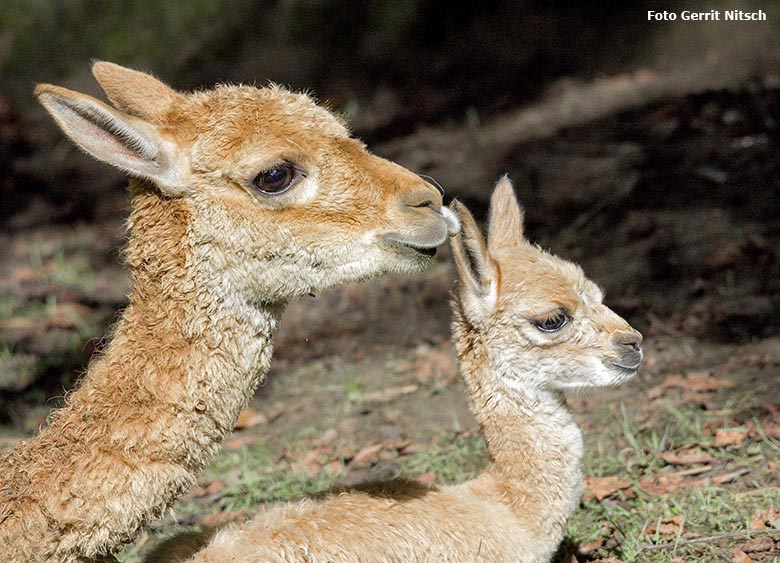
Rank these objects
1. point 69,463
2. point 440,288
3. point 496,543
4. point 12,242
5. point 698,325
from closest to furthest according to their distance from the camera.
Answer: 1. point 69,463
2. point 496,543
3. point 698,325
4. point 440,288
5. point 12,242

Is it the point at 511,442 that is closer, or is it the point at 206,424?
the point at 206,424

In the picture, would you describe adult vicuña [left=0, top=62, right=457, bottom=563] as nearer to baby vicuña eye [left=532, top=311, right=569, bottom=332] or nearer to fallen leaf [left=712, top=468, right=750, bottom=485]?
baby vicuña eye [left=532, top=311, right=569, bottom=332]

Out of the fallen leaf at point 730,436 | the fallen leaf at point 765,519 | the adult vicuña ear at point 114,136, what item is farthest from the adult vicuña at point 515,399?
the adult vicuña ear at point 114,136

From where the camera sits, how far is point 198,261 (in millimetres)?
3969

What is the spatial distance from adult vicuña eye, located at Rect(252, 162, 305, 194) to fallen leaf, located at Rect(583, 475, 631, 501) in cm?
254

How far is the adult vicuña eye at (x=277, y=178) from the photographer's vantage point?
3914 millimetres

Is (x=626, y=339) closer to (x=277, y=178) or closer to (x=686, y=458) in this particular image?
(x=686, y=458)

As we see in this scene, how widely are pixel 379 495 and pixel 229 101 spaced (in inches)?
71.4

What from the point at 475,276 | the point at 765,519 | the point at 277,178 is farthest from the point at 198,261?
the point at 765,519

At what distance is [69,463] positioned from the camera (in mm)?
3908

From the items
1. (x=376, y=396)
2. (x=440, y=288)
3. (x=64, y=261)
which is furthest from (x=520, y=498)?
(x=64, y=261)

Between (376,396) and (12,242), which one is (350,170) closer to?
(376,396)

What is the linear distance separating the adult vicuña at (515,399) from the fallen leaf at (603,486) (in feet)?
2.39

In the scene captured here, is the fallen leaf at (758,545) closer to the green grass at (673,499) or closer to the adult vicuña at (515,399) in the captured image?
the green grass at (673,499)
